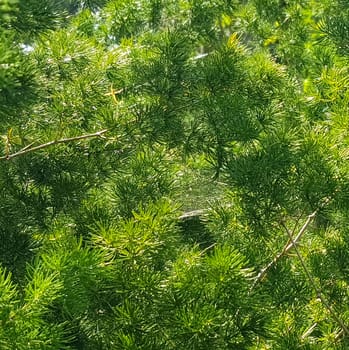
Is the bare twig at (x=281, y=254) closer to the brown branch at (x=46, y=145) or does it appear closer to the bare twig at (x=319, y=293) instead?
the bare twig at (x=319, y=293)

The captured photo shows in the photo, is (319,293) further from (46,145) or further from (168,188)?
(46,145)

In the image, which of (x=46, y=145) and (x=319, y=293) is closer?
(x=46, y=145)

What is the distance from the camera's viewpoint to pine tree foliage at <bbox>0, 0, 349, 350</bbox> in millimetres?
1130

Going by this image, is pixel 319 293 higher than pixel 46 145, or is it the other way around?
pixel 46 145

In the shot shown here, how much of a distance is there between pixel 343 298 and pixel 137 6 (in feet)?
2.54

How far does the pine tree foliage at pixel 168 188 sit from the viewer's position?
1130 millimetres

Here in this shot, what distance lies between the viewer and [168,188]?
152 cm

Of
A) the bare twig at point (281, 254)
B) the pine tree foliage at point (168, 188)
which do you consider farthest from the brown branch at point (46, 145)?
the bare twig at point (281, 254)

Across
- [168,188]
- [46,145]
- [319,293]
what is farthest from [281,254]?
[46,145]

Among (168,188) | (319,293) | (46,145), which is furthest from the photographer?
(168,188)

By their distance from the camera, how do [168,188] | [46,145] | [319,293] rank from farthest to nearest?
1. [168,188]
2. [319,293]
3. [46,145]

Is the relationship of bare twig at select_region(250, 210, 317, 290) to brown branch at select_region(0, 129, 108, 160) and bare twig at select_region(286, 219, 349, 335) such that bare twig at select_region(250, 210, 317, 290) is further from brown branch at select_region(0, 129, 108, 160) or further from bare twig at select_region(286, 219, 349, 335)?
brown branch at select_region(0, 129, 108, 160)

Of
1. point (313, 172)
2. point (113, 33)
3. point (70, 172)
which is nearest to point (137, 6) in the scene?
point (113, 33)

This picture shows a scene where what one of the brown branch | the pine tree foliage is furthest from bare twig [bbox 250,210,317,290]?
the brown branch
